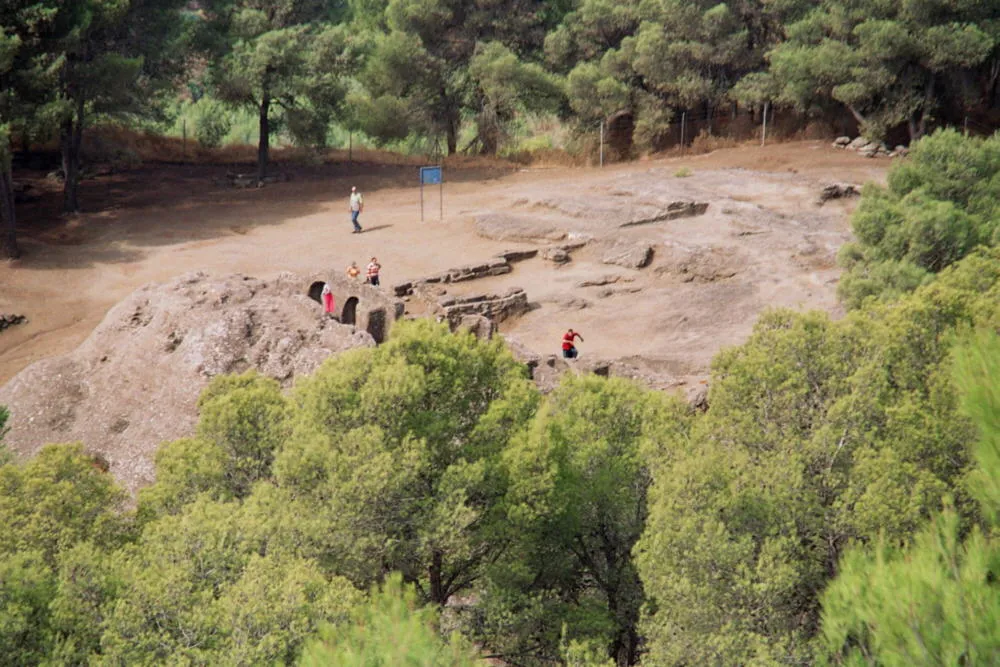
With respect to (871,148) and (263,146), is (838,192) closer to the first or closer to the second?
(871,148)

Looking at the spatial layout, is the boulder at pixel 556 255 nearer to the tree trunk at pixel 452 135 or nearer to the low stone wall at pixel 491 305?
the low stone wall at pixel 491 305

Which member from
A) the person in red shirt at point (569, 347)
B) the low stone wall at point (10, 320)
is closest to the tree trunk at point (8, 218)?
the low stone wall at point (10, 320)

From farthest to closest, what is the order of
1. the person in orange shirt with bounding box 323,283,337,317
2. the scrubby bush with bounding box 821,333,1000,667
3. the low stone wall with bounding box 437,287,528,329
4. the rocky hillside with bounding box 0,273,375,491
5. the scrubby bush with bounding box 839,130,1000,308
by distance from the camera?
the low stone wall with bounding box 437,287,528,329 → the person in orange shirt with bounding box 323,283,337,317 → the scrubby bush with bounding box 839,130,1000,308 → the rocky hillside with bounding box 0,273,375,491 → the scrubby bush with bounding box 821,333,1000,667

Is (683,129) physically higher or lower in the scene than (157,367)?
higher

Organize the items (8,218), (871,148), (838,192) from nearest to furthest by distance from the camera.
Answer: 1. (8,218)
2. (838,192)
3. (871,148)

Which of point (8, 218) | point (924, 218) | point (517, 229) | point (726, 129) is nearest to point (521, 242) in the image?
point (517, 229)

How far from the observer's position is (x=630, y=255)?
3716cm

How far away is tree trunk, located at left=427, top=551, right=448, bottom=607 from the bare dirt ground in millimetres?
13450

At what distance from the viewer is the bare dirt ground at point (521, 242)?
107ft

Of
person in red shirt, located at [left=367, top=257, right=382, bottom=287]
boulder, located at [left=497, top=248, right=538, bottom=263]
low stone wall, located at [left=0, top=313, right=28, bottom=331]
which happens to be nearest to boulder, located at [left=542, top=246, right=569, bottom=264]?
boulder, located at [left=497, top=248, right=538, bottom=263]

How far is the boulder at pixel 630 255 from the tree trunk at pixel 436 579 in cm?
2206

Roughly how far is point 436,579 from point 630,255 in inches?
895

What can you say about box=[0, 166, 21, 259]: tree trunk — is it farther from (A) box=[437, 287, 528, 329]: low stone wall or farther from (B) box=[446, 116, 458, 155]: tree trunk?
(B) box=[446, 116, 458, 155]: tree trunk

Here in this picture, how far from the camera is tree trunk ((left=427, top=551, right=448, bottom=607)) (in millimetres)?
15570
